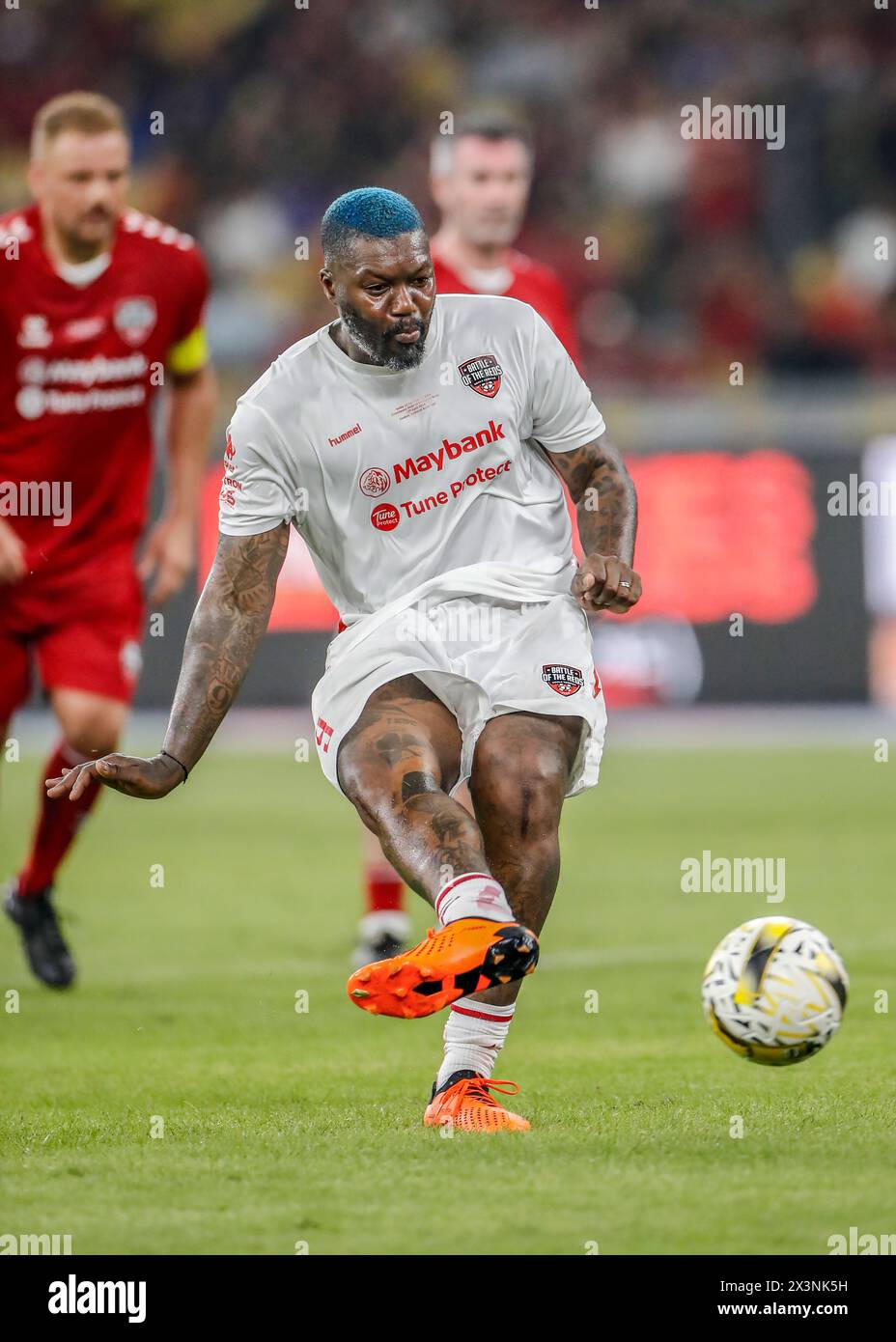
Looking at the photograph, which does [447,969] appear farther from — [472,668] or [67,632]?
[67,632]

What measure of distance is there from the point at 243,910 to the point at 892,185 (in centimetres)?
1325

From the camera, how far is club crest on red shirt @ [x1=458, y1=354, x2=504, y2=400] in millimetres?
5262

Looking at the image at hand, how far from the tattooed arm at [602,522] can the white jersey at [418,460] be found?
2.2 inches

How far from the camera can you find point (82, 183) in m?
7.55

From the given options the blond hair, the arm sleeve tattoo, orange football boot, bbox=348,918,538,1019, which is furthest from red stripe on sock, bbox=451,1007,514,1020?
the blond hair

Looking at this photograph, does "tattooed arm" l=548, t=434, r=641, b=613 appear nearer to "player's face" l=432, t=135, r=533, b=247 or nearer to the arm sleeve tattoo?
the arm sleeve tattoo

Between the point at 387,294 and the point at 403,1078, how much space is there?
2178 mm

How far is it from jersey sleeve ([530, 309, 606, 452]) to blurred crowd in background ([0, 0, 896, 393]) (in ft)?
43.6

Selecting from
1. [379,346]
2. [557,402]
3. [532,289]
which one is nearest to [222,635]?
[379,346]

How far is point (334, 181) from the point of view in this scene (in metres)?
20.8

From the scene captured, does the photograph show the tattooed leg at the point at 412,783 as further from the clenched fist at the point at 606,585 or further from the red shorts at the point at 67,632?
the red shorts at the point at 67,632

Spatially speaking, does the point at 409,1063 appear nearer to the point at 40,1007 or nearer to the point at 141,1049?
the point at 141,1049

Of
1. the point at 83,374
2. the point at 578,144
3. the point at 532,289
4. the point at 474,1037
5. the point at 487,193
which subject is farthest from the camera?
the point at 578,144
